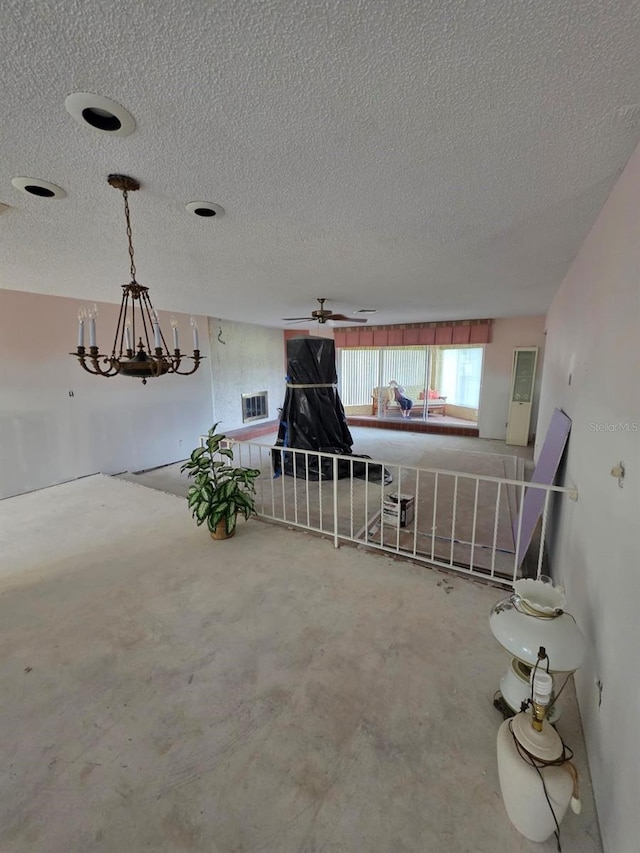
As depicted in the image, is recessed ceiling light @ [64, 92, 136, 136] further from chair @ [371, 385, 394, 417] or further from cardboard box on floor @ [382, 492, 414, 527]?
chair @ [371, 385, 394, 417]

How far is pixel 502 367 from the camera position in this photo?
698 cm

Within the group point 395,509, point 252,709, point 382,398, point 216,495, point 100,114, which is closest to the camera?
point 100,114

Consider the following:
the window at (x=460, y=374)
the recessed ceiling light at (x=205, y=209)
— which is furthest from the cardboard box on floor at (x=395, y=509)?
the window at (x=460, y=374)

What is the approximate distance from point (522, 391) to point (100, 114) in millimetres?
7119

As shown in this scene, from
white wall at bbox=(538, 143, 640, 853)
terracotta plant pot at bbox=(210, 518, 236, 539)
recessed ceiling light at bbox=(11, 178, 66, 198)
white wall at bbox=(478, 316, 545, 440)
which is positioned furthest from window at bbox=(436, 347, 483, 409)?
recessed ceiling light at bbox=(11, 178, 66, 198)

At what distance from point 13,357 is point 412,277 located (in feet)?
14.8

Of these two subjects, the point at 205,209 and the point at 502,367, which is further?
the point at 502,367

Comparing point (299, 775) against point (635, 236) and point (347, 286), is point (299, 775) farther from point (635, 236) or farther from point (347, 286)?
point (347, 286)

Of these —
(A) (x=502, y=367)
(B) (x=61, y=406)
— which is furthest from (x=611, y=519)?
(A) (x=502, y=367)

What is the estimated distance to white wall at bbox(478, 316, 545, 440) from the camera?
6582 millimetres

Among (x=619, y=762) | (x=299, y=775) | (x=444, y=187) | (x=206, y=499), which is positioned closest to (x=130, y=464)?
(x=206, y=499)

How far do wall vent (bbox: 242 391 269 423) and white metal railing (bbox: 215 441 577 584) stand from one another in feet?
8.07

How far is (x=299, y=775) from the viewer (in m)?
1.28

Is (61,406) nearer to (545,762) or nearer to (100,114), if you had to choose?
(100,114)
